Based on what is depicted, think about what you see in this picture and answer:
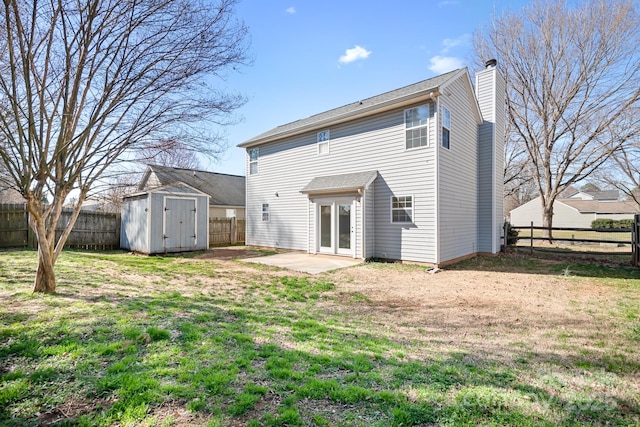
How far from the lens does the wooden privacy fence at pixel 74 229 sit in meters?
11.7

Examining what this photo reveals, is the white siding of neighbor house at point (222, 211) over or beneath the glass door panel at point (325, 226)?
over

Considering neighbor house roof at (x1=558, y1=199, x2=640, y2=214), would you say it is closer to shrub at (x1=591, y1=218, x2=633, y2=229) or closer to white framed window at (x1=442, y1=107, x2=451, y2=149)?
shrub at (x1=591, y1=218, x2=633, y2=229)

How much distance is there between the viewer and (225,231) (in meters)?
17.6

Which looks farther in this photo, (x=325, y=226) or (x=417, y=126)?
(x=325, y=226)

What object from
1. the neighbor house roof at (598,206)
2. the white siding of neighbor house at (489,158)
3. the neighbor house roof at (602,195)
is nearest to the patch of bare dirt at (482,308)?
the white siding of neighbor house at (489,158)

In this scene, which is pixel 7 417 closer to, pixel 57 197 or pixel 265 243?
pixel 57 197

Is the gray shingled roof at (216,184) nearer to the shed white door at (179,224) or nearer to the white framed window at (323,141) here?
the shed white door at (179,224)

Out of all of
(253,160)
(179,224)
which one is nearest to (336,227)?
(253,160)

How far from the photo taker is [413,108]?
10172 millimetres

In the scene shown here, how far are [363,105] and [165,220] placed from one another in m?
9.24

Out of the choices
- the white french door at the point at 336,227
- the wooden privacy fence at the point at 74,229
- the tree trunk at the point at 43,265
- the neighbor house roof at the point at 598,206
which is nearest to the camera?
the tree trunk at the point at 43,265

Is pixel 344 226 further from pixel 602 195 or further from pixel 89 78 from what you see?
pixel 602 195

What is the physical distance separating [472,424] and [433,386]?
526mm

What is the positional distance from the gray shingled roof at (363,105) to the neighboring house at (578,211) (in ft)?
106
